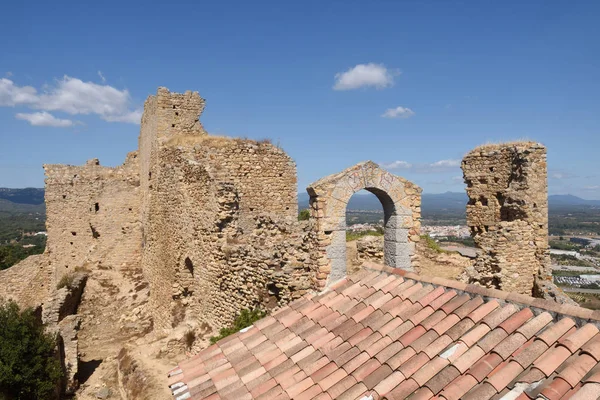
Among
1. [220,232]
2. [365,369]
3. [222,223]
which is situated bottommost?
[365,369]

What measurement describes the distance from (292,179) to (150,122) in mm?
7304

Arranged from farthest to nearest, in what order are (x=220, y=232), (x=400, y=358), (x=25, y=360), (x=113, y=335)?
(x=113, y=335) → (x=25, y=360) → (x=220, y=232) → (x=400, y=358)

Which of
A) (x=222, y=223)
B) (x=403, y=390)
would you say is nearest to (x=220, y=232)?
(x=222, y=223)

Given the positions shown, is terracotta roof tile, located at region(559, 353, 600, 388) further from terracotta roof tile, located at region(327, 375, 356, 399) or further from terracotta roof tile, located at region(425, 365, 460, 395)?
terracotta roof tile, located at region(327, 375, 356, 399)

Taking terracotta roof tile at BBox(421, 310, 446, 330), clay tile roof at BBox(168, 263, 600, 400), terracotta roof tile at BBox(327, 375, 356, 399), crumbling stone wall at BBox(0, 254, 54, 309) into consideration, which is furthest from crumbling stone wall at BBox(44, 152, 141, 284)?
terracotta roof tile at BBox(421, 310, 446, 330)

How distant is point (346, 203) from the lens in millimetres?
7250

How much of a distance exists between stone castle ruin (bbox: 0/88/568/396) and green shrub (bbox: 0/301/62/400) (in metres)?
2.06

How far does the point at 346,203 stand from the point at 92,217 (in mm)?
16635

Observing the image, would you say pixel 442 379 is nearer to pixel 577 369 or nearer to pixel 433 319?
pixel 433 319

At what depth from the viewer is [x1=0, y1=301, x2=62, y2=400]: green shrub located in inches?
472

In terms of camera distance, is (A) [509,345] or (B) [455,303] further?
(B) [455,303]

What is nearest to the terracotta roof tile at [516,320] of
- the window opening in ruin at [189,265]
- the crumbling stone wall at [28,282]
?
the window opening in ruin at [189,265]

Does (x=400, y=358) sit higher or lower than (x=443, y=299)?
lower

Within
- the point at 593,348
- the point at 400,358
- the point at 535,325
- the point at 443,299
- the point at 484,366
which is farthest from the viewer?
the point at 443,299
